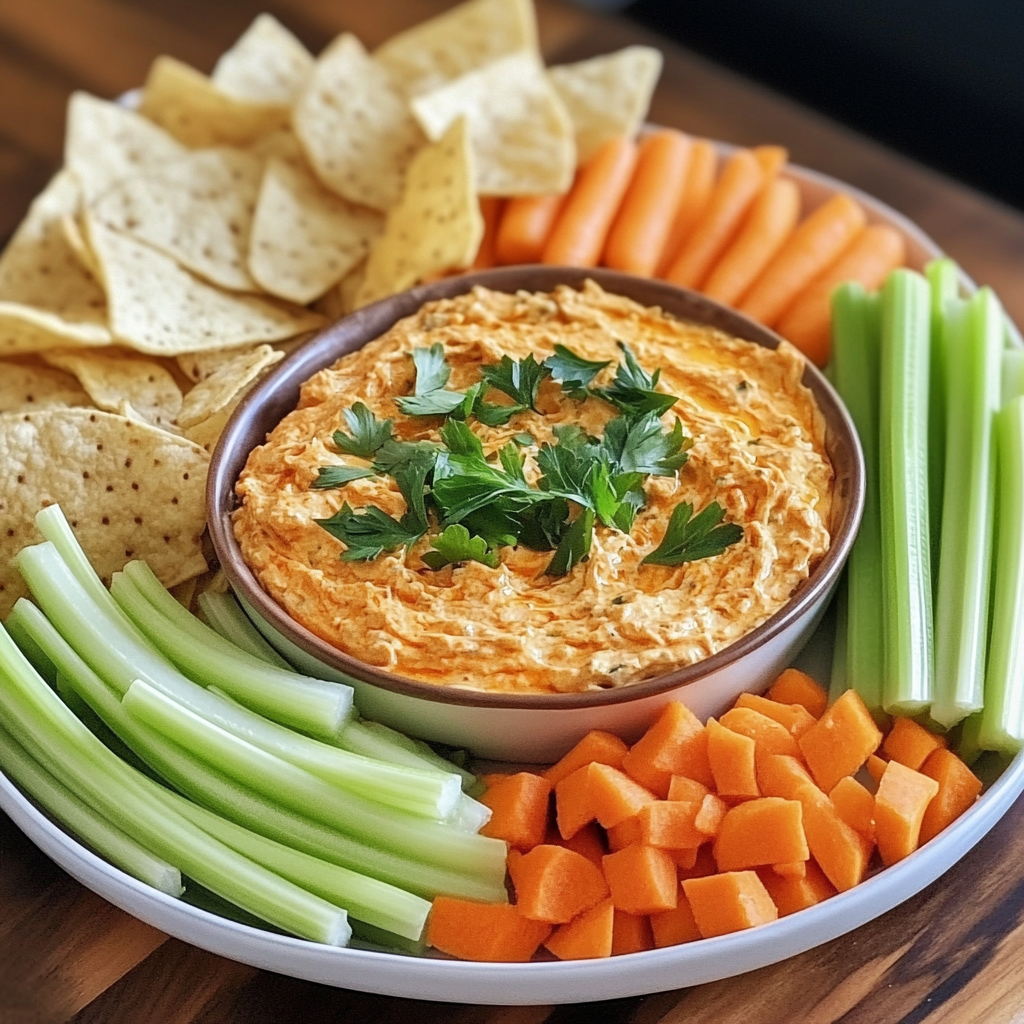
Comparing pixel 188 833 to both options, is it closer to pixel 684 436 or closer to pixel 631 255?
pixel 684 436

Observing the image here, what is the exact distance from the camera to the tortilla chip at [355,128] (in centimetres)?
400

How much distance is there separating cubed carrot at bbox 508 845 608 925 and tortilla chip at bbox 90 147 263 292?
201cm

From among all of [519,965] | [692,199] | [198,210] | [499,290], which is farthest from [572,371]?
[198,210]

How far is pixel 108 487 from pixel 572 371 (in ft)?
3.57

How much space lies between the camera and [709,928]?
2355 millimetres

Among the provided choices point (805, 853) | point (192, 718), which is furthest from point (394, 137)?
point (805, 853)

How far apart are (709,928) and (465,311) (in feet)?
5.40

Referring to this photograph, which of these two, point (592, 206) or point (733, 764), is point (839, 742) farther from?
point (592, 206)

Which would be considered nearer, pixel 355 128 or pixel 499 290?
pixel 499 290

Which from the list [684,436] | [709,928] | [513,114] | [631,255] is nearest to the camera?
[709,928]

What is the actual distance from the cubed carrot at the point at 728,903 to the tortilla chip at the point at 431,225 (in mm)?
1887

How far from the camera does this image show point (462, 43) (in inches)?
172

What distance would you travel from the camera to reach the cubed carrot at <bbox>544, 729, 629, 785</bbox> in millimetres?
2553

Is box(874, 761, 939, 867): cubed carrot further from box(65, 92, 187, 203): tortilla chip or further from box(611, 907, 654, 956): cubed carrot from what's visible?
box(65, 92, 187, 203): tortilla chip
